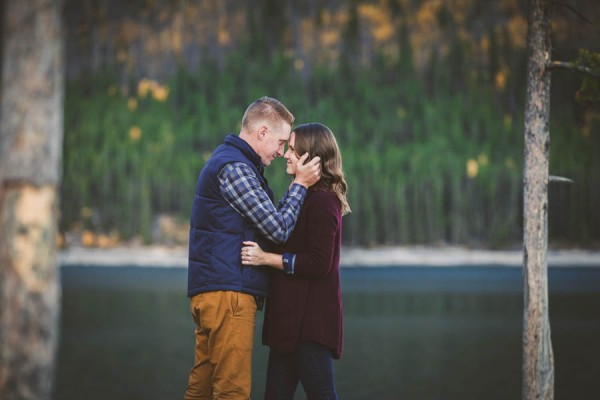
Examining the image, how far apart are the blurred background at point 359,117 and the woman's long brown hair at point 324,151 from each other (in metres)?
82.1

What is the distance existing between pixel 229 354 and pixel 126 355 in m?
13.2

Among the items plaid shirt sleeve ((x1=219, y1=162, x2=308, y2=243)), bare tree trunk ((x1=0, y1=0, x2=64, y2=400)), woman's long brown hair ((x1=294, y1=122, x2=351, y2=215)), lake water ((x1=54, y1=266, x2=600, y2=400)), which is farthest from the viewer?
lake water ((x1=54, y1=266, x2=600, y2=400))

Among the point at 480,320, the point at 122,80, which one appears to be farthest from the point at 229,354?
the point at 122,80

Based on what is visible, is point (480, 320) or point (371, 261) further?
point (371, 261)

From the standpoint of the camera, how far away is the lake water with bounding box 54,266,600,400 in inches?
462

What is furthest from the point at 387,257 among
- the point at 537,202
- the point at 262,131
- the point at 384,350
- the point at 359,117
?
the point at 262,131

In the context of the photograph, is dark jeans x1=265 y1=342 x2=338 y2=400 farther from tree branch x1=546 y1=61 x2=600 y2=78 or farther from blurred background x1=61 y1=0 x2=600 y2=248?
blurred background x1=61 y1=0 x2=600 y2=248

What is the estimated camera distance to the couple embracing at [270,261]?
4.23 m

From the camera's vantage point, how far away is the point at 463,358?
16734 mm

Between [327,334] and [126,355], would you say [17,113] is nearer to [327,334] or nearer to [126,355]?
[327,334]

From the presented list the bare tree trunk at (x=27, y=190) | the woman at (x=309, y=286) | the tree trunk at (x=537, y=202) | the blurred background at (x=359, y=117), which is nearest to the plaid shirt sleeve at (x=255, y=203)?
the woman at (x=309, y=286)

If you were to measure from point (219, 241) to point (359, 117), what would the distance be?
12833 centimetres

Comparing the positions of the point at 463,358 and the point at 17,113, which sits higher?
the point at 17,113

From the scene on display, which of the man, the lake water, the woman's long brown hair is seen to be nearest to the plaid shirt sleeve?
the man
